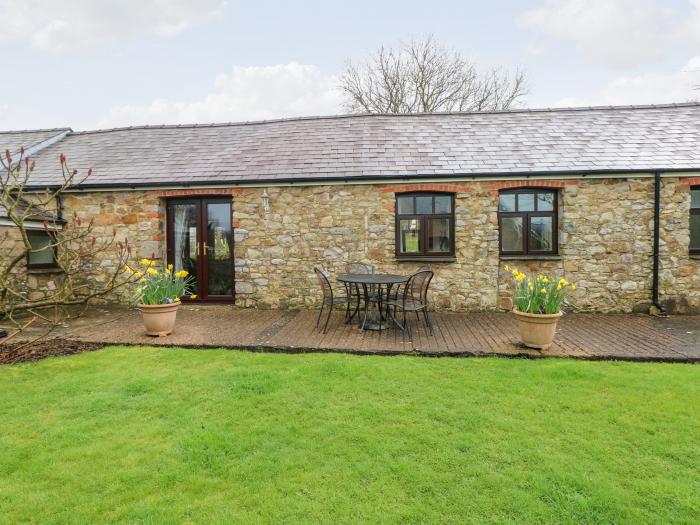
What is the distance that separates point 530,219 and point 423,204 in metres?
2.28

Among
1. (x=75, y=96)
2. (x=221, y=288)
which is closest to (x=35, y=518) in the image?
(x=221, y=288)

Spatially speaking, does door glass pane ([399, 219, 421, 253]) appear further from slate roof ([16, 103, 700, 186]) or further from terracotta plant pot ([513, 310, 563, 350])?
terracotta plant pot ([513, 310, 563, 350])

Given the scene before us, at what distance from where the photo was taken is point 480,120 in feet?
31.9

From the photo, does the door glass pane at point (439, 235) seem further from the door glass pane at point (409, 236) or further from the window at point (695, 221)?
the window at point (695, 221)

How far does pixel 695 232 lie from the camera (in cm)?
748

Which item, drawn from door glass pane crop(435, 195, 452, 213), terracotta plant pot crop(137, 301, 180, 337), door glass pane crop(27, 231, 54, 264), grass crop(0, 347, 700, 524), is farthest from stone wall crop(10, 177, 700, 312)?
grass crop(0, 347, 700, 524)

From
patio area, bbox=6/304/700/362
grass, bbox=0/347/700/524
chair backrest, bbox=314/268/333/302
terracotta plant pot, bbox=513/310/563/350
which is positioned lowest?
grass, bbox=0/347/700/524

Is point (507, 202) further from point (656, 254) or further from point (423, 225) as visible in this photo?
point (656, 254)

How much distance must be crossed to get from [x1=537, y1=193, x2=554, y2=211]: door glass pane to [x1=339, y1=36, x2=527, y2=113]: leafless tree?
12657 mm

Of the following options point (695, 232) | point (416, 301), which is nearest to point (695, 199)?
point (695, 232)

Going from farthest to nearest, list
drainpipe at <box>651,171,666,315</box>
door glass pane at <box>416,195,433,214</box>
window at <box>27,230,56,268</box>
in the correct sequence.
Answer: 1. door glass pane at <box>416,195,433,214</box>
2. window at <box>27,230,56,268</box>
3. drainpipe at <box>651,171,666,315</box>

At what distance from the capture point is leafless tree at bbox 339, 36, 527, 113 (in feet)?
61.6

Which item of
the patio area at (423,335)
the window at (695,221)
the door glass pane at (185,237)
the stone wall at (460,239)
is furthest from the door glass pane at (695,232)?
the door glass pane at (185,237)

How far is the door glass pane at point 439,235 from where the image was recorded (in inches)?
306
